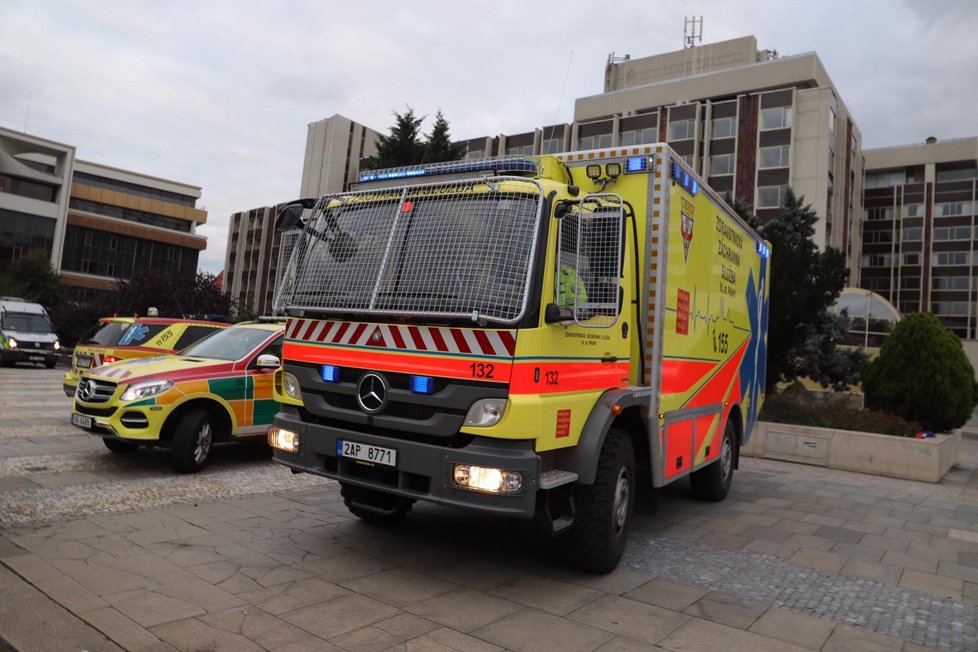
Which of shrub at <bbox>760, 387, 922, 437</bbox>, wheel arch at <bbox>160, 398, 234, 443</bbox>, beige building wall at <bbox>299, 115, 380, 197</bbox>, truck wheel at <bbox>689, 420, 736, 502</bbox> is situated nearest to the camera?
wheel arch at <bbox>160, 398, 234, 443</bbox>

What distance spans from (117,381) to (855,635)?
7.23 m

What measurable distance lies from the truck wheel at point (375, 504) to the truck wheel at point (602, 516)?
1253 millimetres

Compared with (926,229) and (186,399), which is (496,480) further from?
(926,229)

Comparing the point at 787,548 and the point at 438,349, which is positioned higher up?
the point at 438,349

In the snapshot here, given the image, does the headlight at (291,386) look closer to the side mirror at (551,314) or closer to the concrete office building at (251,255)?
the side mirror at (551,314)

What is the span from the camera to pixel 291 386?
5117 mm

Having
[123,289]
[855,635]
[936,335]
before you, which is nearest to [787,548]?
[855,635]

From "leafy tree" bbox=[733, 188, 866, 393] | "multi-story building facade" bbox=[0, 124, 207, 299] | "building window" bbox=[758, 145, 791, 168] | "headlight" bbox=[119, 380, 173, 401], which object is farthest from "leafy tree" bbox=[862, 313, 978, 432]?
"multi-story building facade" bbox=[0, 124, 207, 299]

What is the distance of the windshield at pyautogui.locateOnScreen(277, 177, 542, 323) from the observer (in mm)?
4258

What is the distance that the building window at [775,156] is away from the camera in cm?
4416

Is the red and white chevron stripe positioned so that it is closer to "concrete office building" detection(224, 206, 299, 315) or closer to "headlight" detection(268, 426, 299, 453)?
"headlight" detection(268, 426, 299, 453)

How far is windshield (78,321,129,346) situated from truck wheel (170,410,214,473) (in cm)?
547

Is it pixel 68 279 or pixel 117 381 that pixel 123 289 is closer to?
pixel 117 381

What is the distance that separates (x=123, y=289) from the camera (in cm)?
2848
